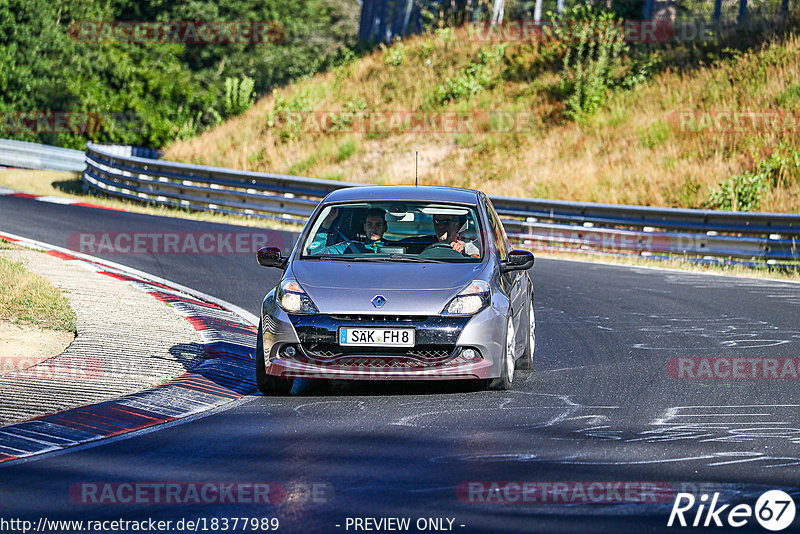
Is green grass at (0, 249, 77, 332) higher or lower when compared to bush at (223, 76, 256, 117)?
lower

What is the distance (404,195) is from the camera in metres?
9.52

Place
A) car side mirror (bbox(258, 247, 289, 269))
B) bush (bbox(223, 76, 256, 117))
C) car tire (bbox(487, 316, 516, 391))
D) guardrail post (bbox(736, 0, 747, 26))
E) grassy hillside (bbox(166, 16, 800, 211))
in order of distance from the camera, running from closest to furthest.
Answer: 1. car tire (bbox(487, 316, 516, 391))
2. car side mirror (bbox(258, 247, 289, 269))
3. grassy hillside (bbox(166, 16, 800, 211))
4. guardrail post (bbox(736, 0, 747, 26))
5. bush (bbox(223, 76, 256, 117))

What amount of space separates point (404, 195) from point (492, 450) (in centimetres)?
347

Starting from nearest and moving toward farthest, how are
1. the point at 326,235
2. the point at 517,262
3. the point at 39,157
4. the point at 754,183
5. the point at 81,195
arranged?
the point at 517,262
the point at 326,235
the point at 754,183
the point at 81,195
the point at 39,157

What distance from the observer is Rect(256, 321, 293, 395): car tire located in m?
8.28

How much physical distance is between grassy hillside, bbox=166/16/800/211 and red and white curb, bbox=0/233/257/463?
13496 millimetres

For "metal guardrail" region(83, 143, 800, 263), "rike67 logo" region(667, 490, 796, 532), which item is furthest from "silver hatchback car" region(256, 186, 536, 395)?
Answer: "metal guardrail" region(83, 143, 800, 263)

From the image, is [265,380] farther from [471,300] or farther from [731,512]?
[731,512]

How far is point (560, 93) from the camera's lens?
3197 cm

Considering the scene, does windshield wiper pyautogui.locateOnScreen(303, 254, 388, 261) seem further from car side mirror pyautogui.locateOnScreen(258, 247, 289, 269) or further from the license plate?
the license plate

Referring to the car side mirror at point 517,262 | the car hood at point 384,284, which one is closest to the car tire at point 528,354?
the car side mirror at point 517,262

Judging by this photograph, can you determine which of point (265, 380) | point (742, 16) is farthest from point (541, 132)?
point (265, 380)

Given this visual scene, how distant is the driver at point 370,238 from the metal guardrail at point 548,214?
10760 millimetres

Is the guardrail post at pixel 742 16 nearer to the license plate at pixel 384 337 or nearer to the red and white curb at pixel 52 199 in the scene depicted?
the red and white curb at pixel 52 199
